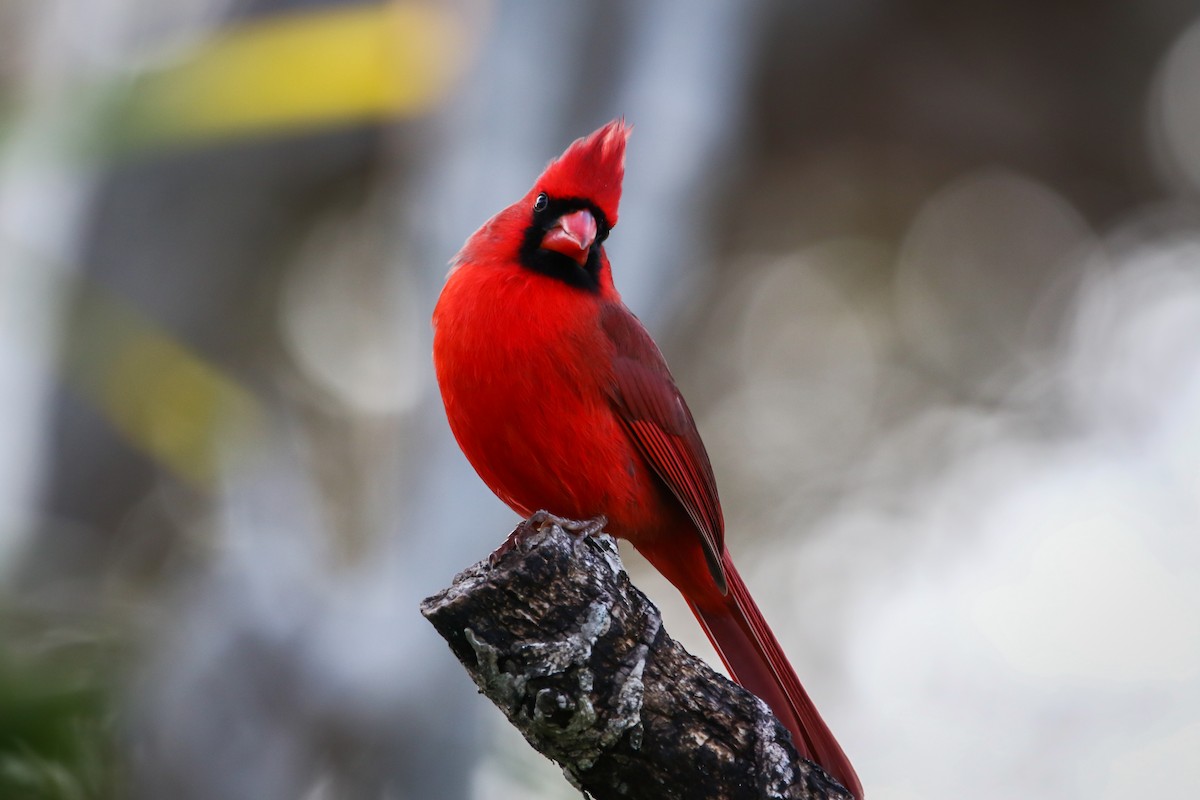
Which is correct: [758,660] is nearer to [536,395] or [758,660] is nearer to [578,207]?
[536,395]

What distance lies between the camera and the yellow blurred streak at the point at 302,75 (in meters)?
4.33

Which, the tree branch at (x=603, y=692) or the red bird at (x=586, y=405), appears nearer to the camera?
the tree branch at (x=603, y=692)

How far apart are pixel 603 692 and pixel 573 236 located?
1081 mm

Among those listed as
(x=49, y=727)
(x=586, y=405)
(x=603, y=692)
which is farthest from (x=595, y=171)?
(x=49, y=727)

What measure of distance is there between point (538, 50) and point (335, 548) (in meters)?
2.17

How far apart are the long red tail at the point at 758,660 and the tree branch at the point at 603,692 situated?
651mm

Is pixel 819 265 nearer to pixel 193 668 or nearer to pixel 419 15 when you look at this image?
pixel 419 15

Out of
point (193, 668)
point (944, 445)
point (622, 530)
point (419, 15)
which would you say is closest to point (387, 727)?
point (193, 668)

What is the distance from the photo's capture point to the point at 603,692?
154cm

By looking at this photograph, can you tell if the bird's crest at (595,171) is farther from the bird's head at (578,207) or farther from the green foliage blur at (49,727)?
the green foliage blur at (49,727)

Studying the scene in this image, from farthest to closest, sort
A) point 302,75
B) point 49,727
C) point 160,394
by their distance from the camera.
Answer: point 302,75 < point 160,394 < point 49,727

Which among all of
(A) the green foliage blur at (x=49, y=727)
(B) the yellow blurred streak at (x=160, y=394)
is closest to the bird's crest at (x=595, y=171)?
(A) the green foliage blur at (x=49, y=727)

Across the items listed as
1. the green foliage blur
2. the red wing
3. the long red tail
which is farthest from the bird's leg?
the green foliage blur

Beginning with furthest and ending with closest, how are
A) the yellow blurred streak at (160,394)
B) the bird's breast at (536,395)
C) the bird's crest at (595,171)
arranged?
the yellow blurred streak at (160,394)
the bird's crest at (595,171)
the bird's breast at (536,395)
